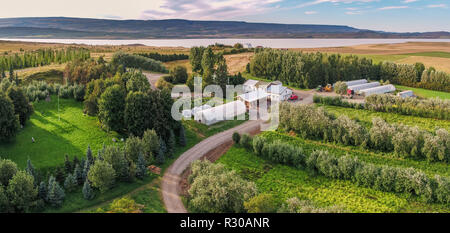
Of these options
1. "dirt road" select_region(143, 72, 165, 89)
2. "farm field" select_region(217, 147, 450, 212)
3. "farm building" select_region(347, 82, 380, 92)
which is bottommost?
"farm field" select_region(217, 147, 450, 212)

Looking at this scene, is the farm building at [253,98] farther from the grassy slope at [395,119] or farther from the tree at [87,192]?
the tree at [87,192]

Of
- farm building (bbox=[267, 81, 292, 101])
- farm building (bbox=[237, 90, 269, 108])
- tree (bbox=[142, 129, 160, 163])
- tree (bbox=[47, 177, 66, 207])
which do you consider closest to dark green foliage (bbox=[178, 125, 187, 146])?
tree (bbox=[142, 129, 160, 163])

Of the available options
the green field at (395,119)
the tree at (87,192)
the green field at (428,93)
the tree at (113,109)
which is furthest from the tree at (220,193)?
the green field at (428,93)

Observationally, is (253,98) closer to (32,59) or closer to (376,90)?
(376,90)

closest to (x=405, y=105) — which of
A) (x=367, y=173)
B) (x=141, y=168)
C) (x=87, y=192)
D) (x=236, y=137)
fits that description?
(x=367, y=173)

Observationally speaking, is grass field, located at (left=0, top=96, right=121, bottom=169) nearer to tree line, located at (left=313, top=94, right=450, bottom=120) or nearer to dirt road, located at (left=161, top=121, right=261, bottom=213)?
dirt road, located at (left=161, top=121, right=261, bottom=213)
